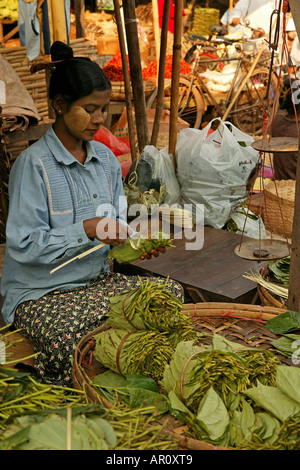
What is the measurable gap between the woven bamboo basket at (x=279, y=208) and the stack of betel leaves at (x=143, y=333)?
82.5 inches

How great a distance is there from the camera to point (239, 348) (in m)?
1.62

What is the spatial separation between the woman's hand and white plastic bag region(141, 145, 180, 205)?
1.67 metres

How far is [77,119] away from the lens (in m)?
2.18

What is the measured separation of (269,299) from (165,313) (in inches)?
28.4

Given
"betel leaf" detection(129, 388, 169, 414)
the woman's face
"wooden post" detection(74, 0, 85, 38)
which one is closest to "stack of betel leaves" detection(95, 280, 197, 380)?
"betel leaf" detection(129, 388, 169, 414)

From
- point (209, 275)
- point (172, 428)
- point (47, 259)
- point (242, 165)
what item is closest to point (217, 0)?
point (242, 165)

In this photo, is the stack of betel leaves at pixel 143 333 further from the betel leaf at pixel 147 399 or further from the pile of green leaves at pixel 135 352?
the betel leaf at pixel 147 399

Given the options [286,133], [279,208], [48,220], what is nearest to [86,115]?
[48,220]

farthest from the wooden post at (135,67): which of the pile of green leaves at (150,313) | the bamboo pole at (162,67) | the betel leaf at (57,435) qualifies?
the betel leaf at (57,435)

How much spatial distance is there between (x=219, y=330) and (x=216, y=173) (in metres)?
1.82

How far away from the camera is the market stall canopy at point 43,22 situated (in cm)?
341

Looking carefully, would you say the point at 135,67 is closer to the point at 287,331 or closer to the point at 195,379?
the point at 287,331

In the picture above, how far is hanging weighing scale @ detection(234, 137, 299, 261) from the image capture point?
2027mm

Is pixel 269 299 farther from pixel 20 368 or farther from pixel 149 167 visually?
pixel 149 167
